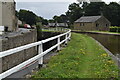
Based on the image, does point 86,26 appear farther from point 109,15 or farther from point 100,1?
point 100,1

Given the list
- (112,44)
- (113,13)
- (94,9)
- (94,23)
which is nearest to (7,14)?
(112,44)

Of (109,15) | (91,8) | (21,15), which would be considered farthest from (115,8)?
(21,15)

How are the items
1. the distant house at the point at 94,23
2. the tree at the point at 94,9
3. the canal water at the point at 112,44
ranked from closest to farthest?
the canal water at the point at 112,44, the distant house at the point at 94,23, the tree at the point at 94,9

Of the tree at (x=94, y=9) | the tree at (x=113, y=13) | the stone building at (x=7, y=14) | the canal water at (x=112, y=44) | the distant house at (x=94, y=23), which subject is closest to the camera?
the canal water at (x=112, y=44)

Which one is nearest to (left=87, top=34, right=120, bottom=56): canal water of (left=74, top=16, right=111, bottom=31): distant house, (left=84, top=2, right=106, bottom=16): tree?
(left=74, top=16, right=111, bottom=31): distant house

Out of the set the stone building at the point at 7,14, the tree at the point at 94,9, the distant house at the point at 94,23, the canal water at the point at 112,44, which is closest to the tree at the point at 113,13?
the tree at the point at 94,9

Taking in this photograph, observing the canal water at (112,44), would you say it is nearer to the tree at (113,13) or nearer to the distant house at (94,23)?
the distant house at (94,23)

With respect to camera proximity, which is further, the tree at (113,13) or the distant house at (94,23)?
the tree at (113,13)

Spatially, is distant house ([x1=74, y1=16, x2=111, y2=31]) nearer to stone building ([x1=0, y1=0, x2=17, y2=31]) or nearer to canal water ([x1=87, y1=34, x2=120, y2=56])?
canal water ([x1=87, y1=34, x2=120, y2=56])

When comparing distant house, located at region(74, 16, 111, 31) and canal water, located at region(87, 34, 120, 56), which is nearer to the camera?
canal water, located at region(87, 34, 120, 56)

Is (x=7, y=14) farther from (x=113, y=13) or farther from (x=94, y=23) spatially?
(x=113, y=13)

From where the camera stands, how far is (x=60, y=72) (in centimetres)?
589

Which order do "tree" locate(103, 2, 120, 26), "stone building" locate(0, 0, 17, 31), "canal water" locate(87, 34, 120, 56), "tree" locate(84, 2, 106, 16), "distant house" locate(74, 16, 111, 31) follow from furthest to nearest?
"tree" locate(84, 2, 106, 16), "tree" locate(103, 2, 120, 26), "distant house" locate(74, 16, 111, 31), "stone building" locate(0, 0, 17, 31), "canal water" locate(87, 34, 120, 56)

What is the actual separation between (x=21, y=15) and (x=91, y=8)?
35599 mm
